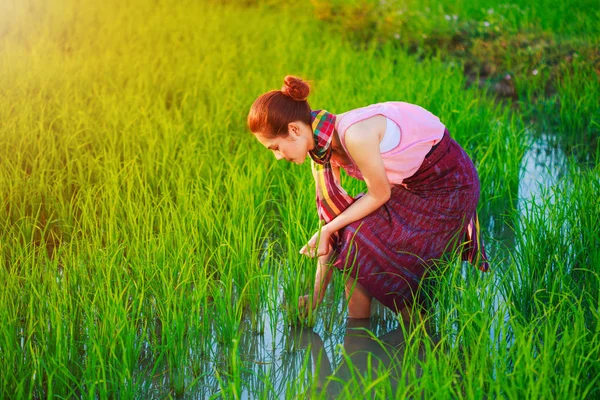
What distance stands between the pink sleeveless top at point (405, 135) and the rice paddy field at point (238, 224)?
0.35m

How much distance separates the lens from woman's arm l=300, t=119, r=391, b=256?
224 cm

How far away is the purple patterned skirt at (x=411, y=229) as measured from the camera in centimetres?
239

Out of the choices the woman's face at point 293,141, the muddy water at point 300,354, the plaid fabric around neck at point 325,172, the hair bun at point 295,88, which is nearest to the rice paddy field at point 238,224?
the muddy water at point 300,354

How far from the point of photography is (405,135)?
7.73ft

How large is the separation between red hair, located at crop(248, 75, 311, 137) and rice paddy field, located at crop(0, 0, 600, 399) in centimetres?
43

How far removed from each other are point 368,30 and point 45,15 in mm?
3065

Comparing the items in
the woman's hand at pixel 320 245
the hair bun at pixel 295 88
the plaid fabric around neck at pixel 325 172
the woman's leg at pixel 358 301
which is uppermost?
the hair bun at pixel 295 88

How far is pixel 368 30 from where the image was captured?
7020mm

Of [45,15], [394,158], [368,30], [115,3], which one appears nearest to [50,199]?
[394,158]

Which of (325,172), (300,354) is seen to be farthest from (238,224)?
(300,354)

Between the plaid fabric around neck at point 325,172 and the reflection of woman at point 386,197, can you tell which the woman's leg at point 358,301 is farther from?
the plaid fabric around neck at point 325,172

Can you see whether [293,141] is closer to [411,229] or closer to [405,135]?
[405,135]

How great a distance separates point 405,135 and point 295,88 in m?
0.42

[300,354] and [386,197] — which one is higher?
[386,197]
